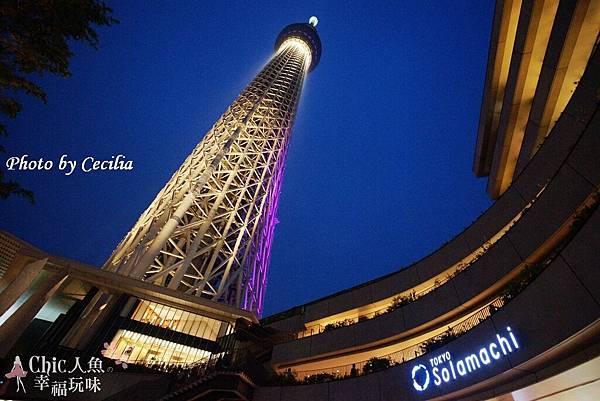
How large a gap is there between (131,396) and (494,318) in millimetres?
20555

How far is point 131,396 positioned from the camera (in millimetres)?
20328

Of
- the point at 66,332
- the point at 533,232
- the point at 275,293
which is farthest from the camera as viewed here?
the point at 275,293

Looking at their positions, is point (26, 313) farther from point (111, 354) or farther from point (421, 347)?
point (421, 347)

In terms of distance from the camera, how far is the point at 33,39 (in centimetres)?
943

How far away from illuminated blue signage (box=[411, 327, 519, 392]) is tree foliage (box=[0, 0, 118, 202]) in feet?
50.3

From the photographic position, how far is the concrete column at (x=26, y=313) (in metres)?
19.5

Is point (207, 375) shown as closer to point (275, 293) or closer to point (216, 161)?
point (216, 161)

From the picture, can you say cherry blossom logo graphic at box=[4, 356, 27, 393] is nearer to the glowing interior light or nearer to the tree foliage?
the tree foliage

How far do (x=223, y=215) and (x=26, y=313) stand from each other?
20.9 metres

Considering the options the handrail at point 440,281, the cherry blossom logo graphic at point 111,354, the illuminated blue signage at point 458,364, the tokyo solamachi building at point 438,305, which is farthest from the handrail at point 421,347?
the cherry blossom logo graphic at point 111,354

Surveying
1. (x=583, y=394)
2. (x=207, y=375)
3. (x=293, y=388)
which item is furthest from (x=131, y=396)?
(x=583, y=394)

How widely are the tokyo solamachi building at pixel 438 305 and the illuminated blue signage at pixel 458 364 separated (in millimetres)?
57

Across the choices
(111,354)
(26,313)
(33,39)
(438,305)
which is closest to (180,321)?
(111,354)

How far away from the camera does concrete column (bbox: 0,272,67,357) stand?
63.9 ft
